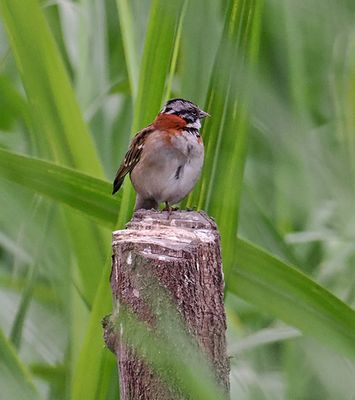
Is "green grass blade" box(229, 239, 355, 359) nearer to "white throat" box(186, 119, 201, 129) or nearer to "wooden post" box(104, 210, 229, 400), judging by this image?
"wooden post" box(104, 210, 229, 400)

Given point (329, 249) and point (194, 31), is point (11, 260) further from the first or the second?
point (194, 31)

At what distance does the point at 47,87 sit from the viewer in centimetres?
136

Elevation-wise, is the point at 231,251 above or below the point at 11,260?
above

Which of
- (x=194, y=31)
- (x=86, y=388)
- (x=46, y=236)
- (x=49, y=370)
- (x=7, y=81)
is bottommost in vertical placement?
(x=49, y=370)

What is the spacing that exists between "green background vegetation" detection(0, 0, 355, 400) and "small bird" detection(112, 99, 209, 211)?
0.20 feet

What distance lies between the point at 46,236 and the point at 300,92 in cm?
47

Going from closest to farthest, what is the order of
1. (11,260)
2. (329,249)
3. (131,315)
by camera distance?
(131,315) < (329,249) < (11,260)

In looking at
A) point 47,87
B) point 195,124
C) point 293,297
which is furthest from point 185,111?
point 293,297

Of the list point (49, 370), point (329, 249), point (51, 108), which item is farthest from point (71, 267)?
point (329, 249)

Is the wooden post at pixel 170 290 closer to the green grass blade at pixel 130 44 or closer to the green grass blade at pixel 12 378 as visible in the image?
the green grass blade at pixel 12 378

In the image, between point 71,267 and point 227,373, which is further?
point 71,267

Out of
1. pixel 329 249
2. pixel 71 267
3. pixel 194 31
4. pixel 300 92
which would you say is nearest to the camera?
pixel 194 31

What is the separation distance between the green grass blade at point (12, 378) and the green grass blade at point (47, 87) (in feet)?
0.91

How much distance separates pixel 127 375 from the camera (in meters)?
0.95
